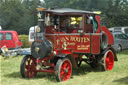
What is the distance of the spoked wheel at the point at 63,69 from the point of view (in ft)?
21.7

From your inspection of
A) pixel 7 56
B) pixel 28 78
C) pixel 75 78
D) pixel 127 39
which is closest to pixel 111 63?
pixel 75 78

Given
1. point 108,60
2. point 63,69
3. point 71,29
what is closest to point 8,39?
point 71,29

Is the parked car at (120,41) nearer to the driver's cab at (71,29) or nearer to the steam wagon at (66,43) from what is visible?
the steam wagon at (66,43)

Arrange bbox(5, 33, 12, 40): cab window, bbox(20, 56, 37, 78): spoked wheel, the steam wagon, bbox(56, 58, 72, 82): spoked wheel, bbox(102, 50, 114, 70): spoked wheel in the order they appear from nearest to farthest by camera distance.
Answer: bbox(56, 58, 72, 82): spoked wheel → the steam wagon → bbox(20, 56, 37, 78): spoked wheel → bbox(102, 50, 114, 70): spoked wheel → bbox(5, 33, 12, 40): cab window

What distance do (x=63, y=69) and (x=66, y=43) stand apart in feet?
3.52

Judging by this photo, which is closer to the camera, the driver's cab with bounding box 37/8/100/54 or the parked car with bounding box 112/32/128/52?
the driver's cab with bounding box 37/8/100/54

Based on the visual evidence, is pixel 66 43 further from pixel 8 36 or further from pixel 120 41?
pixel 8 36

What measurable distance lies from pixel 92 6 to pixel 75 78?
3014 mm

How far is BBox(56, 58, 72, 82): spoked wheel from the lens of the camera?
6602 mm

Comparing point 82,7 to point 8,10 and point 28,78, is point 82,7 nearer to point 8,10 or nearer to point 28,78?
point 28,78

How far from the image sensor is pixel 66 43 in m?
7.64

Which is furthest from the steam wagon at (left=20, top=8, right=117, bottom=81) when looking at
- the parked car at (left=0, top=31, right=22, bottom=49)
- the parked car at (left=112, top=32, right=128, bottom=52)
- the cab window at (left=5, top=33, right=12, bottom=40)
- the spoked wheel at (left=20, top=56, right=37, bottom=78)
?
the cab window at (left=5, top=33, right=12, bottom=40)

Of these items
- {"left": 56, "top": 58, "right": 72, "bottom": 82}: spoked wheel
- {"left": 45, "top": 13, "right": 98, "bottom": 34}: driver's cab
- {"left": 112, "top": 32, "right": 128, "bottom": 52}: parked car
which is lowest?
{"left": 112, "top": 32, "right": 128, "bottom": 52}: parked car

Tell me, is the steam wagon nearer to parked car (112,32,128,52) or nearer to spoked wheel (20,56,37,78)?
spoked wheel (20,56,37,78)
